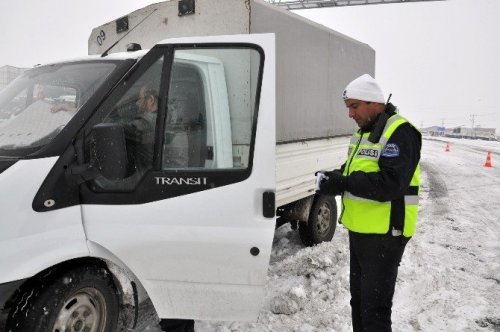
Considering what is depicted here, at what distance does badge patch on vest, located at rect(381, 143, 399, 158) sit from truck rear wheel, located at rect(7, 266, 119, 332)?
6.23 feet

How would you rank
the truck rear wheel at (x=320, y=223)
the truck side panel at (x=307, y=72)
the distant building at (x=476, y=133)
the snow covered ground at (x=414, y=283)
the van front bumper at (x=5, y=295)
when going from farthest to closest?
the distant building at (x=476, y=133) → the truck rear wheel at (x=320, y=223) → the truck side panel at (x=307, y=72) → the snow covered ground at (x=414, y=283) → the van front bumper at (x=5, y=295)

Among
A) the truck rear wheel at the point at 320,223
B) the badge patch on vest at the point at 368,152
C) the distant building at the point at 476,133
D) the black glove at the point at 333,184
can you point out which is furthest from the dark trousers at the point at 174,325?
the distant building at the point at 476,133

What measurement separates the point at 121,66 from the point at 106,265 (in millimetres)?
1288

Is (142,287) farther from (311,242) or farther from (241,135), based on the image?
(311,242)

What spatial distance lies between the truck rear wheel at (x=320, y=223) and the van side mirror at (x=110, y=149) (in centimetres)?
336

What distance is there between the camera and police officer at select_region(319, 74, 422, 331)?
2314 mm

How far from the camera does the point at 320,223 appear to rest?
5316 mm

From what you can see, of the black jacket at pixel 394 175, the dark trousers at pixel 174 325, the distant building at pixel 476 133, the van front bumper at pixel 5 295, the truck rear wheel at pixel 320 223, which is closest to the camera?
the van front bumper at pixel 5 295

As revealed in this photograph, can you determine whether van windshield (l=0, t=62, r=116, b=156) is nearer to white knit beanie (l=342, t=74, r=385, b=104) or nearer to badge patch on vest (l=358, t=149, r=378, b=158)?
white knit beanie (l=342, t=74, r=385, b=104)

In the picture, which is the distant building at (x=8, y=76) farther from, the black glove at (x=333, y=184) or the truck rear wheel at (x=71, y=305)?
the black glove at (x=333, y=184)

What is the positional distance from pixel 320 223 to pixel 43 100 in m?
3.82

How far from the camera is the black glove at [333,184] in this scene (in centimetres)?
243

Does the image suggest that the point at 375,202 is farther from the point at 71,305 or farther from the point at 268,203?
the point at 71,305

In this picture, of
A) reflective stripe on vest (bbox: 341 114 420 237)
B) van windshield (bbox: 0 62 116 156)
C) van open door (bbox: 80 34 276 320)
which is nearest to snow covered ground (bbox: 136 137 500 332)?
A: van open door (bbox: 80 34 276 320)
